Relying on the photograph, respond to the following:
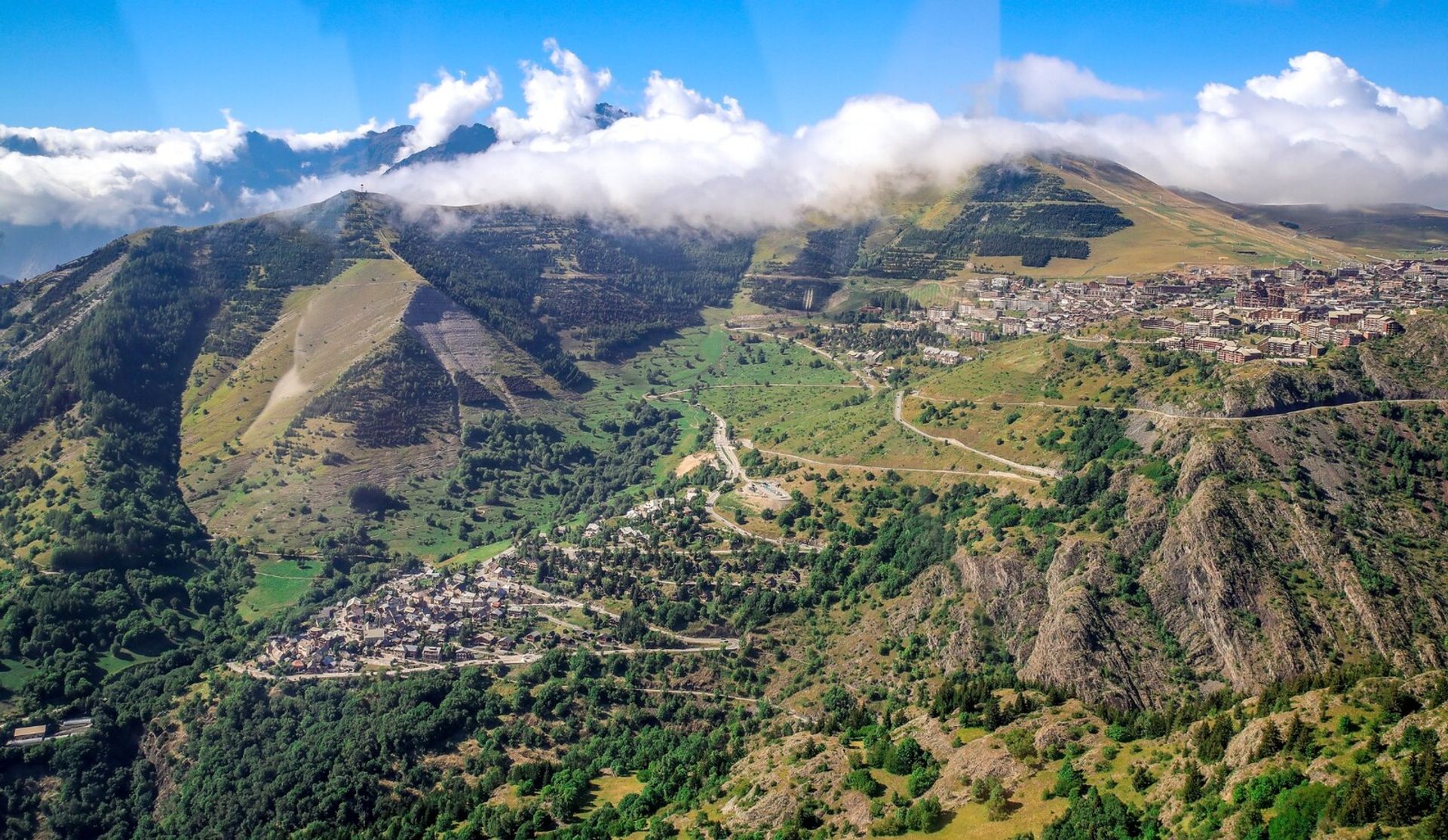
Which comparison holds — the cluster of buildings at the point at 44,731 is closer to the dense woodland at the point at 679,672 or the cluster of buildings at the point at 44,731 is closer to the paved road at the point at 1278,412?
the dense woodland at the point at 679,672

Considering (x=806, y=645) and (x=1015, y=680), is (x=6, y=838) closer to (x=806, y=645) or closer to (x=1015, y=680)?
(x=806, y=645)

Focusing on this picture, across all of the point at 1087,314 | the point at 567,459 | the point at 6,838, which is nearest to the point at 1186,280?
the point at 1087,314

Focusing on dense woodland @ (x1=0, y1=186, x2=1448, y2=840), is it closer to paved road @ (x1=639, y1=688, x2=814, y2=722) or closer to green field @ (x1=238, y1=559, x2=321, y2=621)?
paved road @ (x1=639, y1=688, x2=814, y2=722)

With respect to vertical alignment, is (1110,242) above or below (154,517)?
above

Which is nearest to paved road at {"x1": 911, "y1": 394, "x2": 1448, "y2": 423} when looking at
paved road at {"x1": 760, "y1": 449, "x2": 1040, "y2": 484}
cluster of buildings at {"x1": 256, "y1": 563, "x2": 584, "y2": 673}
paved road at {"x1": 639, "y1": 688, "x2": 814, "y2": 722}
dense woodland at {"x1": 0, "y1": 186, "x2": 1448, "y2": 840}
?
dense woodland at {"x1": 0, "y1": 186, "x2": 1448, "y2": 840}

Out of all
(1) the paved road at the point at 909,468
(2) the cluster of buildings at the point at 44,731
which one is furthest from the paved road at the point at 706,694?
(2) the cluster of buildings at the point at 44,731

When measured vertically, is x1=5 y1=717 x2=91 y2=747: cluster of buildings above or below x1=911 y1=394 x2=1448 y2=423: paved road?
below

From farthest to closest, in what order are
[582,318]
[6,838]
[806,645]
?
[582,318]
[806,645]
[6,838]

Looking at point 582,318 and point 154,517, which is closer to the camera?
point 154,517
